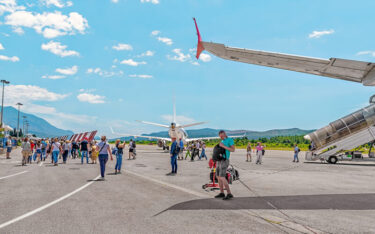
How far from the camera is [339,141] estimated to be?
2192 cm

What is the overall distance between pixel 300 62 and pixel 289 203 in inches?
148

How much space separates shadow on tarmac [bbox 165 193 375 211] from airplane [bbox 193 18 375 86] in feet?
10.8

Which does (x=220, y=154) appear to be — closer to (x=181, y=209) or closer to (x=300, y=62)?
(x=181, y=209)

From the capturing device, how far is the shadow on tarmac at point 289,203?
6672 millimetres

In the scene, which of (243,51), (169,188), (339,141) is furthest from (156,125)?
(243,51)

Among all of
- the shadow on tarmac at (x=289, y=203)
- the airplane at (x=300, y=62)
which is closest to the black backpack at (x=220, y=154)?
the shadow on tarmac at (x=289, y=203)

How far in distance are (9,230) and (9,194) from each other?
416 centimetres

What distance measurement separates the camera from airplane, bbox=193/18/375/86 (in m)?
6.83

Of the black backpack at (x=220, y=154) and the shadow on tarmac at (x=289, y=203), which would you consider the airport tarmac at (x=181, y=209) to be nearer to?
the shadow on tarmac at (x=289, y=203)

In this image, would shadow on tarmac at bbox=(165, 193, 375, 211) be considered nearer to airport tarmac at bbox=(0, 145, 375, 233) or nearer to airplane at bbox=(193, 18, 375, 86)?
airport tarmac at bbox=(0, 145, 375, 233)

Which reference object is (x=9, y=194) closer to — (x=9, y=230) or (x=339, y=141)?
(x=9, y=230)

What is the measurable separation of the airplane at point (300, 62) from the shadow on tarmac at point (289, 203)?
329 cm

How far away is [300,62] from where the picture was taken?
727 cm

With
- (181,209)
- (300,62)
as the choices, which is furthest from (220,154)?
(300,62)
